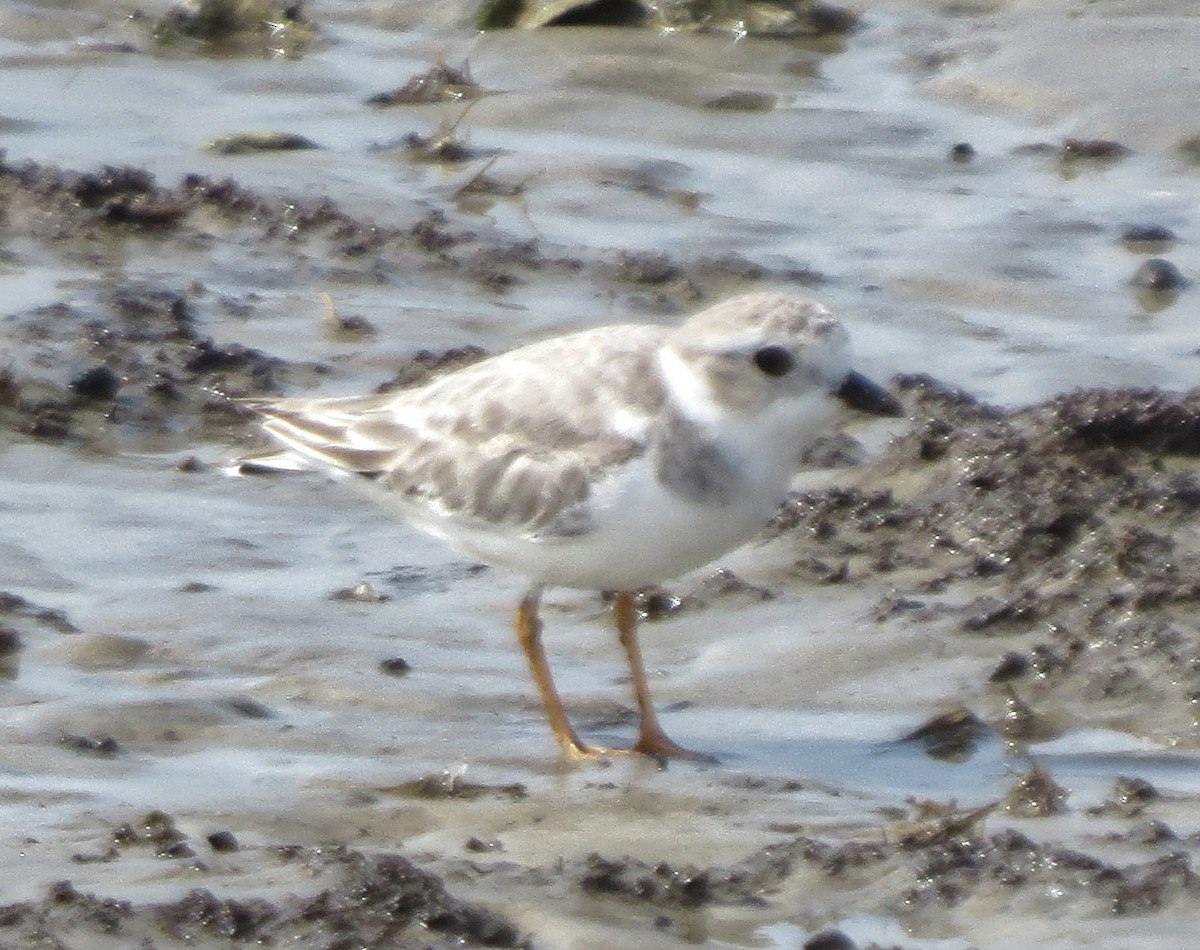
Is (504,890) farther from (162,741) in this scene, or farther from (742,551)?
(742,551)

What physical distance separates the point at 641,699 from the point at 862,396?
0.92m

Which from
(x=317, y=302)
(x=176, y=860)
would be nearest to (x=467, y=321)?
(x=317, y=302)

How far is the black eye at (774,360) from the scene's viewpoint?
219 inches

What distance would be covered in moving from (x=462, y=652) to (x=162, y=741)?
3.46 ft

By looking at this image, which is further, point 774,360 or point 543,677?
point 543,677

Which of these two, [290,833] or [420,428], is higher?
[420,428]

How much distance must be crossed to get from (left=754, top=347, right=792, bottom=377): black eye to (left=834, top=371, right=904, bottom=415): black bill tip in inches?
6.1

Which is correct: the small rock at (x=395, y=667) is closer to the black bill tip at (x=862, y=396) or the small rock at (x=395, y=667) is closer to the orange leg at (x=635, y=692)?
the orange leg at (x=635, y=692)

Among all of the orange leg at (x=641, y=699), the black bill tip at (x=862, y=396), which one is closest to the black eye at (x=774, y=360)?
the black bill tip at (x=862, y=396)

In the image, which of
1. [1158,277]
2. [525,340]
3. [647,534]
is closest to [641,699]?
[647,534]

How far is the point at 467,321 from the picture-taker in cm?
859

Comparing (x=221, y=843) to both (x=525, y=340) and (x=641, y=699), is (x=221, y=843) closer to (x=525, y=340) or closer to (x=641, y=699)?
(x=641, y=699)

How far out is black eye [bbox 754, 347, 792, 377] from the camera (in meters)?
5.57

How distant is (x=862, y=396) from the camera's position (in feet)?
18.7
